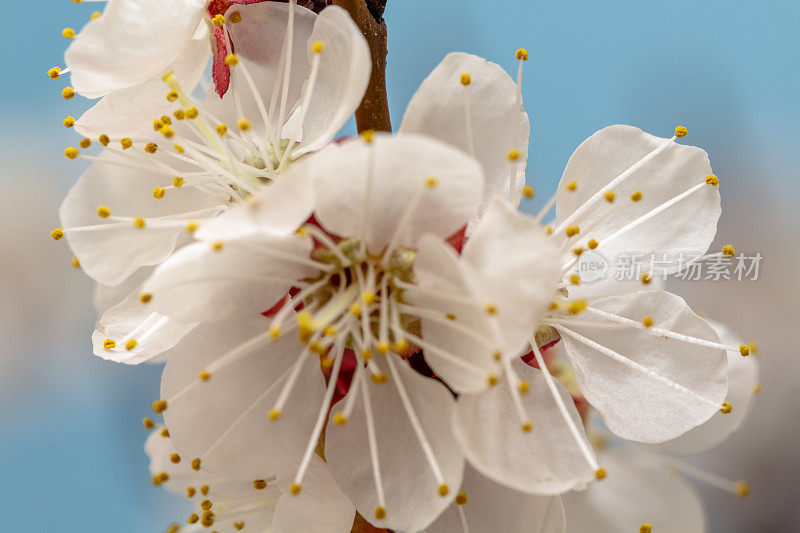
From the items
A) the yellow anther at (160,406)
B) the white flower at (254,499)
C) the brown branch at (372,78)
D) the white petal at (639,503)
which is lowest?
the white petal at (639,503)

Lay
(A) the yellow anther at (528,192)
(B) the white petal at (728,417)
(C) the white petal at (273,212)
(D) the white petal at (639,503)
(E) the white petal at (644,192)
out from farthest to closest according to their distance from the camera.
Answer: (D) the white petal at (639,503) → (B) the white petal at (728,417) → (E) the white petal at (644,192) → (A) the yellow anther at (528,192) → (C) the white petal at (273,212)

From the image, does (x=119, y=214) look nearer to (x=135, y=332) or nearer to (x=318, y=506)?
(x=135, y=332)

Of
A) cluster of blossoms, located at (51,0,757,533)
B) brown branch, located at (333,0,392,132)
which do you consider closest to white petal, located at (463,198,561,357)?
cluster of blossoms, located at (51,0,757,533)

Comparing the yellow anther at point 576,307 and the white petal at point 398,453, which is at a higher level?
the yellow anther at point 576,307

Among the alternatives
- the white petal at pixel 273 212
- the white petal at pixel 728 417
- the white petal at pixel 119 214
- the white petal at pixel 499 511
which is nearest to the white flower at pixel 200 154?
the white petal at pixel 119 214

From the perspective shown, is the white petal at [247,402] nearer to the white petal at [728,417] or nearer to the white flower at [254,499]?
the white flower at [254,499]

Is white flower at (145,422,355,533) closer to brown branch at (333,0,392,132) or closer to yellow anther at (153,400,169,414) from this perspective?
yellow anther at (153,400,169,414)
